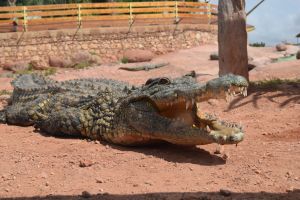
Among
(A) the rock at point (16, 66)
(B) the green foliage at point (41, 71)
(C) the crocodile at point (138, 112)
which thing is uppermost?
(C) the crocodile at point (138, 112)

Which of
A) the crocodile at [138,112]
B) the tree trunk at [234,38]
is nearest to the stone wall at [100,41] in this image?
the tree trunk at [234,38]

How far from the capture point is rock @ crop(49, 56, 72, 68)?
17078mm

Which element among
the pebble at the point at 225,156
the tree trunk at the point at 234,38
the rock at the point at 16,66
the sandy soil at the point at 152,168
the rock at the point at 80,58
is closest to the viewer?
the sandy soil at the point at 152,168

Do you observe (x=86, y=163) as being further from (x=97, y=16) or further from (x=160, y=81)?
(x=97, y=16)

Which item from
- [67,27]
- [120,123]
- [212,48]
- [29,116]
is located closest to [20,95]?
[29,116]

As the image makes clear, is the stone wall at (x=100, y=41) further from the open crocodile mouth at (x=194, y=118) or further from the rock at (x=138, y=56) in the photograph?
the open crocodile mouth at (x=194, y=118)

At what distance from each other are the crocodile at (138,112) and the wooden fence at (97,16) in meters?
14.8

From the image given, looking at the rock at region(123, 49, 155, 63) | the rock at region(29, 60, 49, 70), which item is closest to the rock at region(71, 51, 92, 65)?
the rock at region(29, 60, 49, 70)

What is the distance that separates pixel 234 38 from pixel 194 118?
4.32 m

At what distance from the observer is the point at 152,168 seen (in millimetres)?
4012

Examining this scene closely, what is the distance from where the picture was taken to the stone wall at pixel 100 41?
19.1 m

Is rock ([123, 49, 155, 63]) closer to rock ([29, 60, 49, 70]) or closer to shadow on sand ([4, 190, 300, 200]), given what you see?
rock ([29, 60, 49, 70])

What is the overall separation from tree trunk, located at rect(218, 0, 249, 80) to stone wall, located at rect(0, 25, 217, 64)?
12000mm

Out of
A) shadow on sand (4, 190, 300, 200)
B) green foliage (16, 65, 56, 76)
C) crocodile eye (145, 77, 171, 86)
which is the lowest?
green foliage (16, 65, 56, 76)
